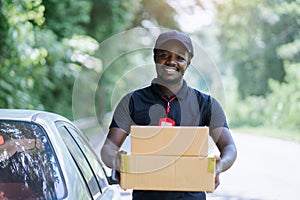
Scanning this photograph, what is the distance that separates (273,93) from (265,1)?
5357 mm

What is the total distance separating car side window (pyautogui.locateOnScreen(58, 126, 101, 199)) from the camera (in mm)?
4188

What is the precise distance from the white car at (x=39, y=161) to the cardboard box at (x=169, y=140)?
0.46 meters

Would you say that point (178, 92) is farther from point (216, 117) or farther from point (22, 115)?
point (22, 115)

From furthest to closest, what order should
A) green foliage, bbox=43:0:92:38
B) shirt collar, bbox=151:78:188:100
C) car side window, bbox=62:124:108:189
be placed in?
green foliage, bbox=43:0:92:38
car side window, bbox=62:124:108:189
shirt collar, bbox=151:78:188:100

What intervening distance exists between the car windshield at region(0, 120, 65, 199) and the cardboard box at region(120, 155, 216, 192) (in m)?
0.39

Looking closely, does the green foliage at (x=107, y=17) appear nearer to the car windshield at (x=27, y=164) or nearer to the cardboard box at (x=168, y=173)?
the car windshield at (x=27, y=164)

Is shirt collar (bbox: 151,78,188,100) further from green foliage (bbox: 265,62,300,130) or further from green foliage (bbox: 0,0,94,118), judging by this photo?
green foliage (bbox: 265,62,300,130)

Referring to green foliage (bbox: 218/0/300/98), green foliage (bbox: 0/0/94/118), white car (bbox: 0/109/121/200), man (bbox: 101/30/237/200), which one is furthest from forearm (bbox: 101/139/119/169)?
green foliage (bbox: 218/0/300/98)

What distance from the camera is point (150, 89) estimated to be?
3910mm

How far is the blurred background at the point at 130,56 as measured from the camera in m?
9.99

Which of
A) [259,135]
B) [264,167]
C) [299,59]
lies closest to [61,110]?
[264,167]

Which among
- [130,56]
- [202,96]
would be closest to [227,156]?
[202,96]

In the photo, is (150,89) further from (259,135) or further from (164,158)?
(259,135)

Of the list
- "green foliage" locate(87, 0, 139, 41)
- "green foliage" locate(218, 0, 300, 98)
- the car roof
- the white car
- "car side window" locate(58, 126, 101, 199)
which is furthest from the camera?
"green foliage" locate(218, 0, 300, 98)
